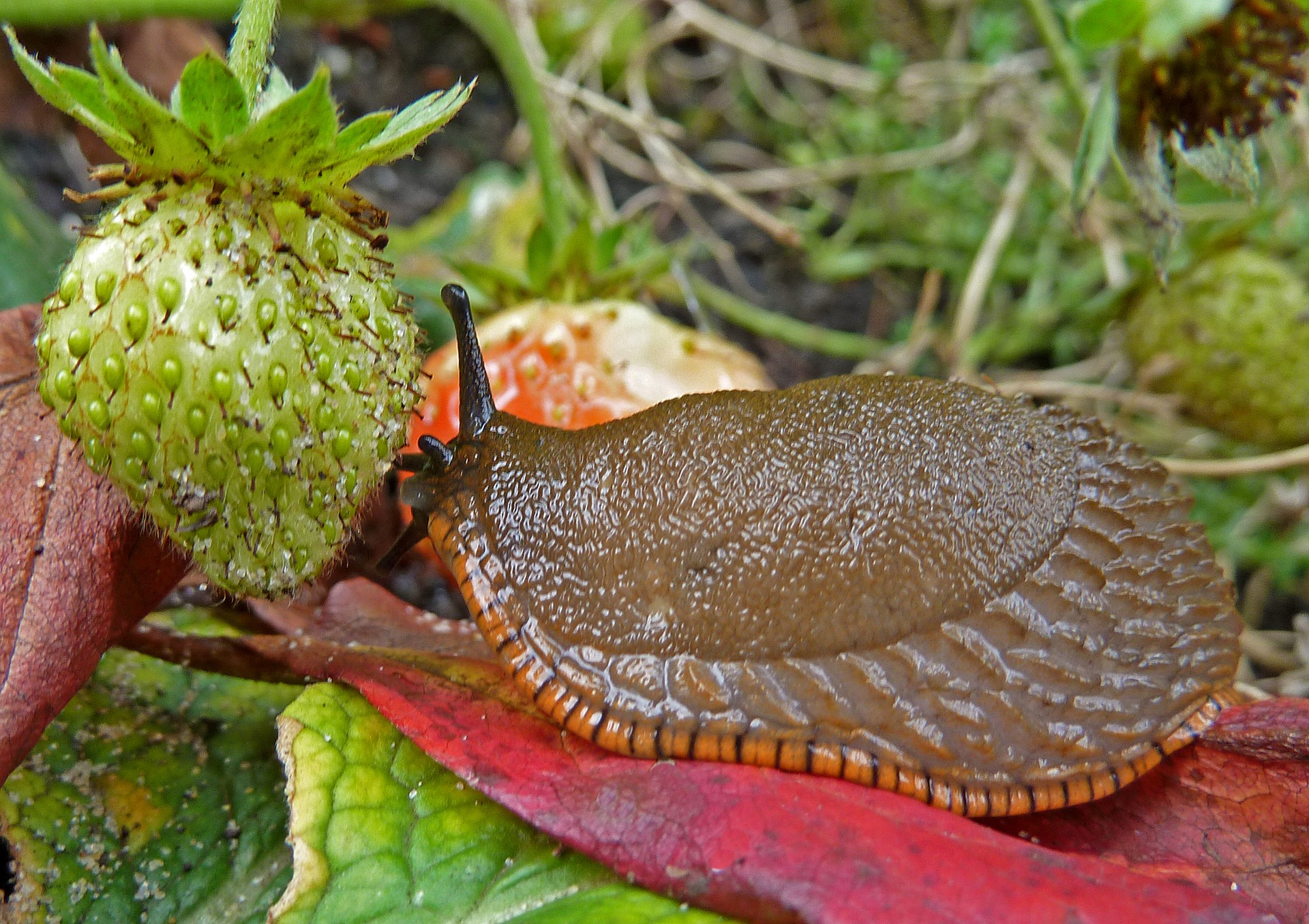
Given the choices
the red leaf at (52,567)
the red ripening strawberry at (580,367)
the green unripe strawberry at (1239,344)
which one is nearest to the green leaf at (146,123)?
the red leaf at (52,567)

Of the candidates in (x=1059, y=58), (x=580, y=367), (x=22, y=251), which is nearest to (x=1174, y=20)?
(x=1059, y=58)

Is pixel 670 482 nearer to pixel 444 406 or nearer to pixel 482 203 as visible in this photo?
pixel 444 406

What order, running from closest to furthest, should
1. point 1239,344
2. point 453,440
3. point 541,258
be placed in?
point 453,440 → point 541,258 → point 1239,344

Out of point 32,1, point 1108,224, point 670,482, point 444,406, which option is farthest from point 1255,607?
point 32,1

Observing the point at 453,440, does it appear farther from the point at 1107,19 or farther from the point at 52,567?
the point at 1107,19

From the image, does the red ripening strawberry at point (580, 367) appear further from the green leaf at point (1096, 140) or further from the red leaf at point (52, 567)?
the green leaf at point (1096, 140)

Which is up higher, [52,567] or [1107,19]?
[1107,19]

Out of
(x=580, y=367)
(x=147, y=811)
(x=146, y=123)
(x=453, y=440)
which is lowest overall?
(x=147, y=811)
